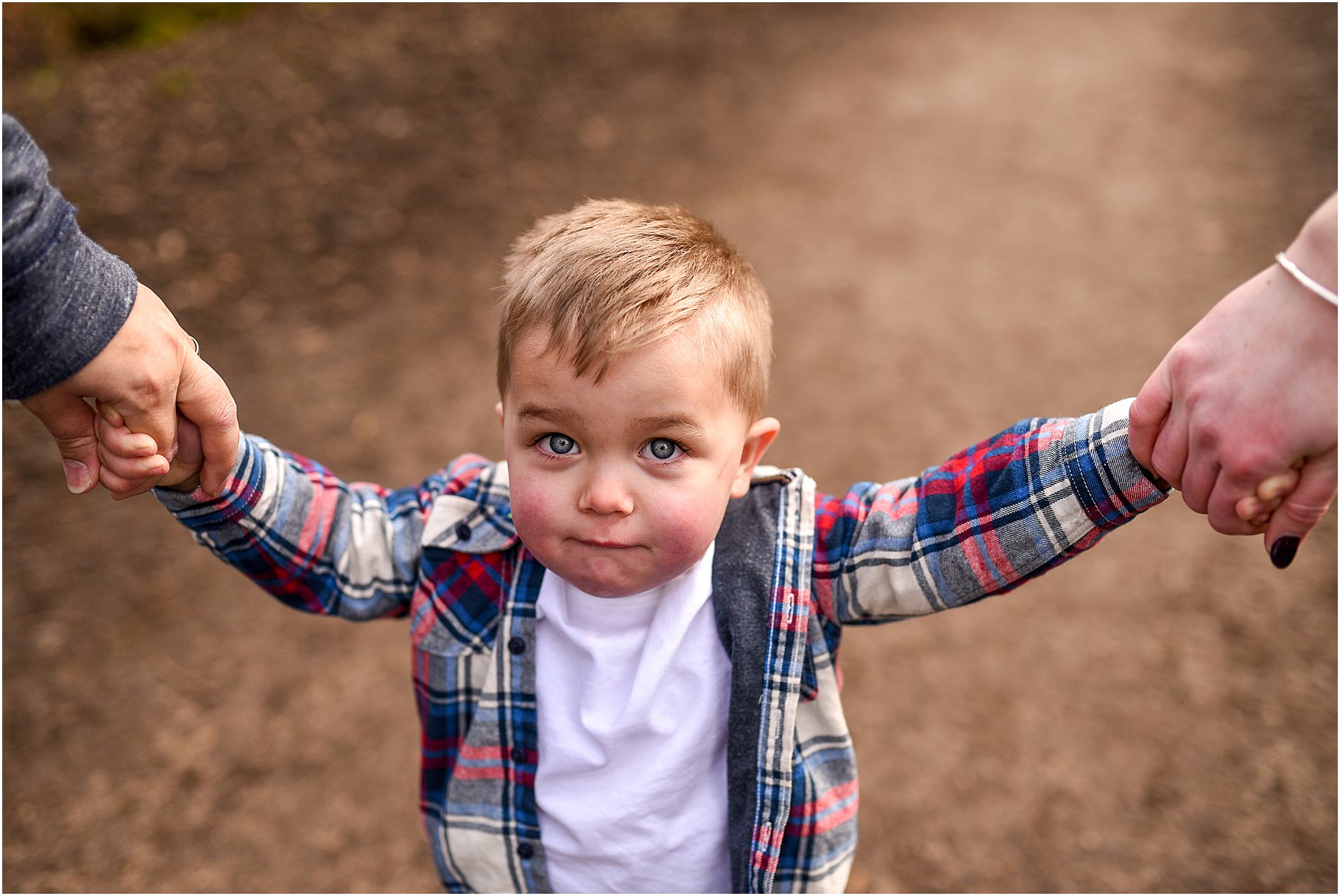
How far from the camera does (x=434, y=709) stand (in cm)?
182

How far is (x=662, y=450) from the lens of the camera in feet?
4.87

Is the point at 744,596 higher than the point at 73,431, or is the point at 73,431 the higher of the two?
the point at 73,431

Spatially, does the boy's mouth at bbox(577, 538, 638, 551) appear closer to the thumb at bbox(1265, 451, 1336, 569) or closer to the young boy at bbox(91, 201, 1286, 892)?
the young boy at bbox(91, 201, 1286, 892)

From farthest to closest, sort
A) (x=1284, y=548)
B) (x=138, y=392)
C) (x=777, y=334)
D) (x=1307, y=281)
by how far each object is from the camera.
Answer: (x=777, y=334), (x=138, y=392), (x=1284, y=548), (x=1307, y=281)

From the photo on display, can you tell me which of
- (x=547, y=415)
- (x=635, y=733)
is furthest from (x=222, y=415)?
(x=635, y=733)

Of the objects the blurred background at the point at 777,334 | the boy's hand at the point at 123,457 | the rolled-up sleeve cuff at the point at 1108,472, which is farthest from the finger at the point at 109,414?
the blurred background at the point at 777,334

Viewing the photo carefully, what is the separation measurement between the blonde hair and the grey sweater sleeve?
54 centimetres

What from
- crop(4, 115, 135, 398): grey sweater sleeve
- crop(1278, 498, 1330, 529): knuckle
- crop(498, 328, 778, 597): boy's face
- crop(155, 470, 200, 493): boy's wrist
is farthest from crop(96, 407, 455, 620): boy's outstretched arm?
crop(1278, 498, 1330, 529): knuckle

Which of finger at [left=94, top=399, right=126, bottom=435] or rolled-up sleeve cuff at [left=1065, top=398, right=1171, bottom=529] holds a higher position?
rolled-up sleeve cuff at [left=1065, top=398, right=1171, bottom=529]

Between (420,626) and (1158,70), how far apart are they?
7.04 meters

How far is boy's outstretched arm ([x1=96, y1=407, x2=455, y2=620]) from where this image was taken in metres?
1.65

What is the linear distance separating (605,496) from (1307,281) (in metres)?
0.88

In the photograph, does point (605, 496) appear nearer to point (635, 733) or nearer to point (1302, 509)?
point (635, 733)

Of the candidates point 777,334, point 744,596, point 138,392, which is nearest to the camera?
point 138,392
